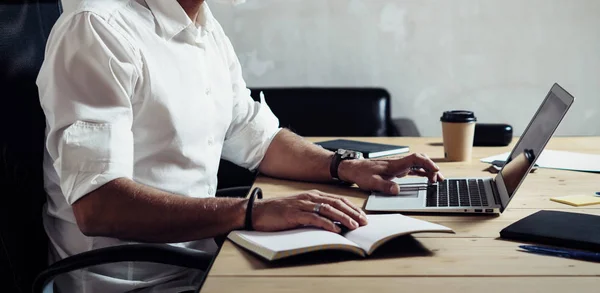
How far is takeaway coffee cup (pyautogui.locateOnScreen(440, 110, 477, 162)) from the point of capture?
185cm

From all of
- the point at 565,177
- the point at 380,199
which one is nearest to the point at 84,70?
the point at 380,199

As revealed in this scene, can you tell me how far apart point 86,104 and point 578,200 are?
92cm

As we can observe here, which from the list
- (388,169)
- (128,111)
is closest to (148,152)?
(128,111)

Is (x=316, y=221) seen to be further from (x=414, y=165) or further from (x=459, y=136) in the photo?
(x=459, y=136)

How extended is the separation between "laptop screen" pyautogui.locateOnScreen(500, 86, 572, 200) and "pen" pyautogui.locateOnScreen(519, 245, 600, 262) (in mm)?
202

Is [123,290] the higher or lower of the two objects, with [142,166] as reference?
lower

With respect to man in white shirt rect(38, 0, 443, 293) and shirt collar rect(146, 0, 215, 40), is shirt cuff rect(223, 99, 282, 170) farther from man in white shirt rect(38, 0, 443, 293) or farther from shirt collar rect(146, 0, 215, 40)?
shirt collar rect(146, 0, 215, 40)

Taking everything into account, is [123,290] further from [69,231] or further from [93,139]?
[93,139]

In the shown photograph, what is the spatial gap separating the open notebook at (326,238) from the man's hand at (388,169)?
1.15 ft

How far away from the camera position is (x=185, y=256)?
47.4 inches

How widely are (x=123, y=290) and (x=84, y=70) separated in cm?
42

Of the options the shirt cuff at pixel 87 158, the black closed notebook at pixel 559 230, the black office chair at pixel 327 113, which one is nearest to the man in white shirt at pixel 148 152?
the shirt cuff at pixel 87 158

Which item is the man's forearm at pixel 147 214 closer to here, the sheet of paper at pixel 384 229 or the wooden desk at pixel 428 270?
the wooden desk at pixel 428 270

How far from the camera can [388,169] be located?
1.56m
